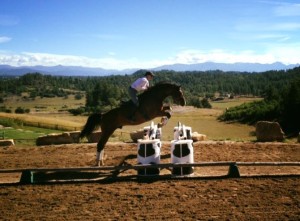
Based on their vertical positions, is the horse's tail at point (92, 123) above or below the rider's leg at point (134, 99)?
below

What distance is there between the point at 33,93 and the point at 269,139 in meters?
164

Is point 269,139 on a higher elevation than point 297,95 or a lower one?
lower

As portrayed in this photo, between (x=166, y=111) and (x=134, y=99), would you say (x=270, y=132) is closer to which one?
(x=166, y=111)

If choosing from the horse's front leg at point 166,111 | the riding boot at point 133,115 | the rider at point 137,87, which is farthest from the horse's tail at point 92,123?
the horse's front leg at point 166,111

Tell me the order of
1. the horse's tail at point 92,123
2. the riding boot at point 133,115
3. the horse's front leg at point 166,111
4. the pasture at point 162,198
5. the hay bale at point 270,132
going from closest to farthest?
the pasture at point 162,198 → the horse's front leg at point 166,111 → the riding boot at point 133,115 → the horse's tail at point 92,123 → the hay bale at point 270,132

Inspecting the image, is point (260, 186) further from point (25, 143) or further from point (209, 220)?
point (25, 143)

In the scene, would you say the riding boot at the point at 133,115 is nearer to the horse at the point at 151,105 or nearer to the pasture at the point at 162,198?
the horse at the point at 151,105

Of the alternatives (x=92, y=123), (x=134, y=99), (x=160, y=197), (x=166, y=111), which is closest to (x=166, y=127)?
(x=92, y=123)

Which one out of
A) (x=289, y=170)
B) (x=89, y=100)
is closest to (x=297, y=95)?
(x=289, y=170)

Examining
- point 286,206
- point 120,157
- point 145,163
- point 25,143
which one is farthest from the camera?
point 25,143

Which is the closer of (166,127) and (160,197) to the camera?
(160,197)

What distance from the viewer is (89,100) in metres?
111

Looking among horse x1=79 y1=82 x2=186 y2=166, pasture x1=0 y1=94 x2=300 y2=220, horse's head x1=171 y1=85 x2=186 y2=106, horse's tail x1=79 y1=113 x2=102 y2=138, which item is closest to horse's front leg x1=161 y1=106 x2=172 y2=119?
horse x1=79 y1=82 x2=186 y2=166

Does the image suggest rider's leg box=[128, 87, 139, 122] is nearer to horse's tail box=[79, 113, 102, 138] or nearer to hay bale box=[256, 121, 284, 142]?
horse's tail box=[79, 113, 102, 138]
